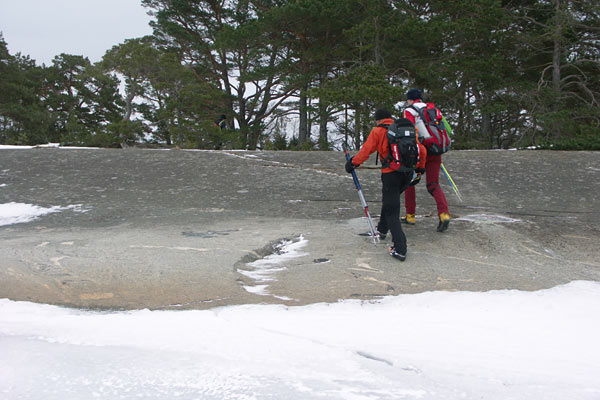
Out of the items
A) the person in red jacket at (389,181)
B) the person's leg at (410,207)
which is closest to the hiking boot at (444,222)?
the person's leg at (410,207)

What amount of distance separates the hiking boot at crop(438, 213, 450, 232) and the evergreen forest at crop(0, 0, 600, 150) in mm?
7240

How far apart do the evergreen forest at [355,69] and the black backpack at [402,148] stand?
8080 mm

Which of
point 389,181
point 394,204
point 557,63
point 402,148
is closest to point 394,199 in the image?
point 394,204

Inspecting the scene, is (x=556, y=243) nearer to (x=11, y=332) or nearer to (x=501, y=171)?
(x=501, y=171)

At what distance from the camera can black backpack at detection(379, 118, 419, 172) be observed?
389 centimetres

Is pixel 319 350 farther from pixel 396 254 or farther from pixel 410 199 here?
pixel 410 199

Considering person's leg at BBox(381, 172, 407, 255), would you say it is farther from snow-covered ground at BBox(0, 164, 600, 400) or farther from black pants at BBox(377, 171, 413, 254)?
snow-covered ground at BBox(0, 164, 600, 400)

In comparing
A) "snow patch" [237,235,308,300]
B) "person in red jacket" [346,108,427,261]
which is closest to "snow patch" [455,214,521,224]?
"person in red jacket" [346,108,427,261]

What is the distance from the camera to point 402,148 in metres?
3.88

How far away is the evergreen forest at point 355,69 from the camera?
51.7 ft

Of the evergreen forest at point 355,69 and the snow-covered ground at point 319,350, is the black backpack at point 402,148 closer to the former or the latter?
the snow-covered ground at point 319,350

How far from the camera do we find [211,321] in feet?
8.82

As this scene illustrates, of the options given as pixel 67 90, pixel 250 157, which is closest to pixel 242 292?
pixel 250 157

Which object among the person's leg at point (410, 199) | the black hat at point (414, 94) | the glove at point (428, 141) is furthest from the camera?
the person's leg at point (410, 199)
